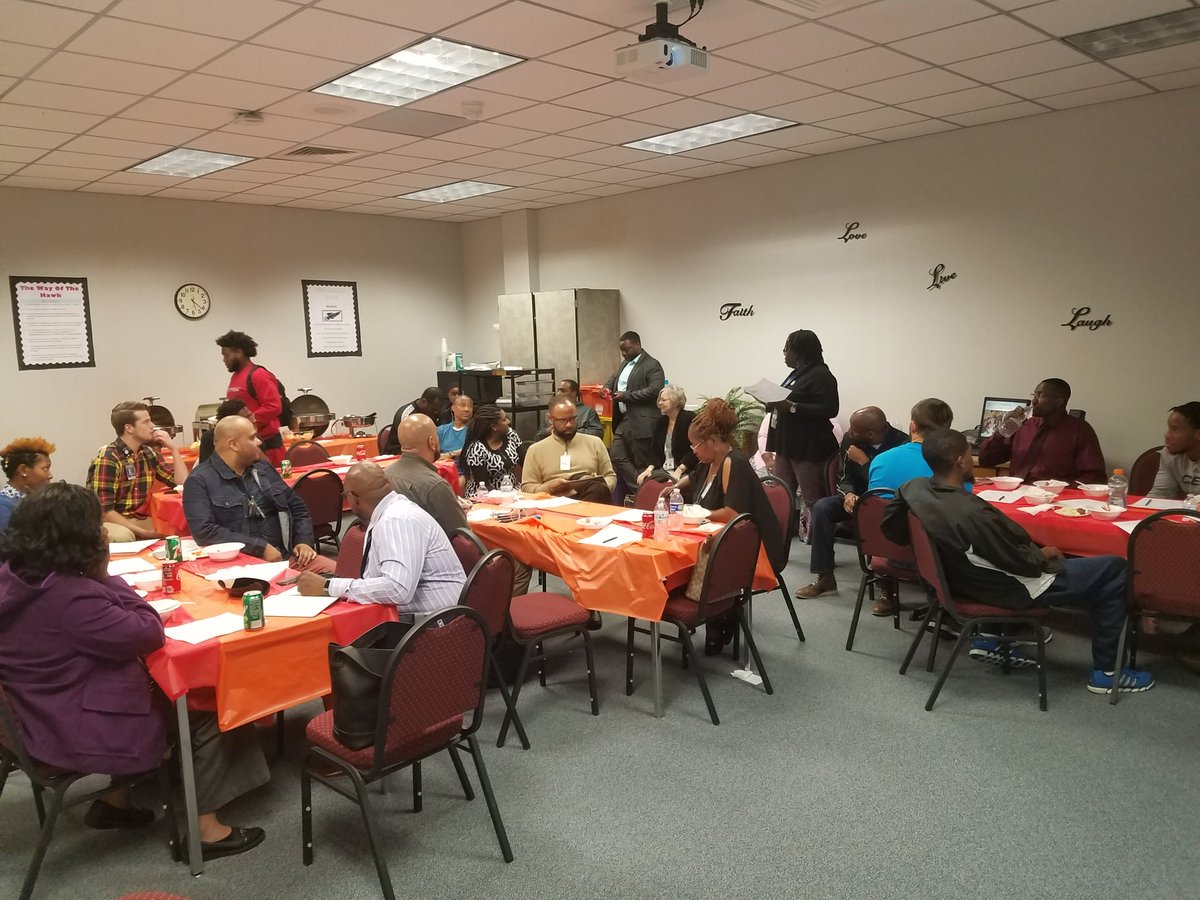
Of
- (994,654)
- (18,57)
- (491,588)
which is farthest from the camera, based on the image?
(994,654)

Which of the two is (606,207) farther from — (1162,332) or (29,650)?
(29,650)

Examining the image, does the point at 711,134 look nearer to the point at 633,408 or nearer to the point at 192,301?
the point at 633,408

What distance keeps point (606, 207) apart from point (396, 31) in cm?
541

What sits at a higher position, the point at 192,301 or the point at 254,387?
the point at 192,301

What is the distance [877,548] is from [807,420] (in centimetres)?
184

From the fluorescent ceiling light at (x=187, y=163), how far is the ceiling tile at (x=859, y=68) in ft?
14.8

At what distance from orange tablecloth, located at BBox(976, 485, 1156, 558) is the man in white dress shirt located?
2.94 m

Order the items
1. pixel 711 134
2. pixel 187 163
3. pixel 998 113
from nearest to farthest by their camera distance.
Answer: pixel 998 113
pixel 711 134
pixel 187 163

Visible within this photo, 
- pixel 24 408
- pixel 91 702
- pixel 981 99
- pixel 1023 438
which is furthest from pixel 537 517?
pixel 24 408

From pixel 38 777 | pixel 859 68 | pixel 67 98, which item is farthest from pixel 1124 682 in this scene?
pixel 67 98

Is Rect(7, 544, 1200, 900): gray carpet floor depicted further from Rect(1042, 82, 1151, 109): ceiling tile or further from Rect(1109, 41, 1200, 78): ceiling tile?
Rect(1042, 82, 1151, 109): ceiling tile

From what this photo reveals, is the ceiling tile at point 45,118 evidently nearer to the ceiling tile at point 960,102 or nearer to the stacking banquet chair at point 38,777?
the stacking banquet chair at point 38,777

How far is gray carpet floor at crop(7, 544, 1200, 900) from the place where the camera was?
2600 millimetres

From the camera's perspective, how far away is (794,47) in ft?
14.3
